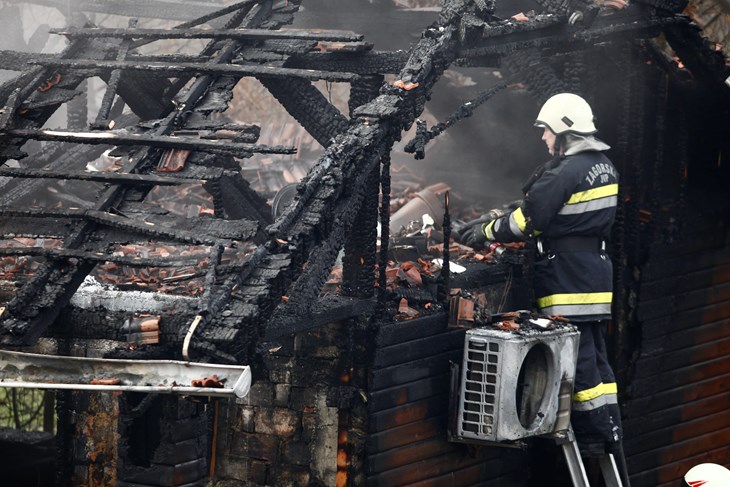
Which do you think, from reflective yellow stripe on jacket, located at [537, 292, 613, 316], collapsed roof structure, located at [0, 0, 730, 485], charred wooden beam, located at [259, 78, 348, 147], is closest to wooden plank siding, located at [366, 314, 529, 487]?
collapsed roof structure, located at [0, 0, 730, 485]

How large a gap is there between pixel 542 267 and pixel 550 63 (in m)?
2.09

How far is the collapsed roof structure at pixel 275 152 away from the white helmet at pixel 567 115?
611mm

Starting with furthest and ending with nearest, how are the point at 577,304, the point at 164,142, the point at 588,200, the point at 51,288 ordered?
the point at 577,304 < the point at 588,200 < the point at 164,142 < the point at 51,288

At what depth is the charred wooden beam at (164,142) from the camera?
6566mm

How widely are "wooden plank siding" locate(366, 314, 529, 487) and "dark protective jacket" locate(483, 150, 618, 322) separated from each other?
901mm

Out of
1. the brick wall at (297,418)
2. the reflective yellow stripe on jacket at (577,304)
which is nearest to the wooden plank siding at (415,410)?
the brick wall at (297,418)

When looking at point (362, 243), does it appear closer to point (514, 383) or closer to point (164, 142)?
point (514, 383)

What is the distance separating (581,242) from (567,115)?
1033 millimetres

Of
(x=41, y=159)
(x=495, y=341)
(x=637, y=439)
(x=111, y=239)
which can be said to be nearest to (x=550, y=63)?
(x=495, y=341)

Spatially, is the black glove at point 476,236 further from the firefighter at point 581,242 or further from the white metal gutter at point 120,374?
the white metal gutter at point 120,374

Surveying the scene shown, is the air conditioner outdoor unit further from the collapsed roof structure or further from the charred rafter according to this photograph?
the charred rafter

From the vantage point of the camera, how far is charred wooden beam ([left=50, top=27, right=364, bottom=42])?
774 centimetres

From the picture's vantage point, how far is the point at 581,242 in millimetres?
8031

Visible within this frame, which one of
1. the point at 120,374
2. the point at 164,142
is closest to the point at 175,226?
the point at 164,142
